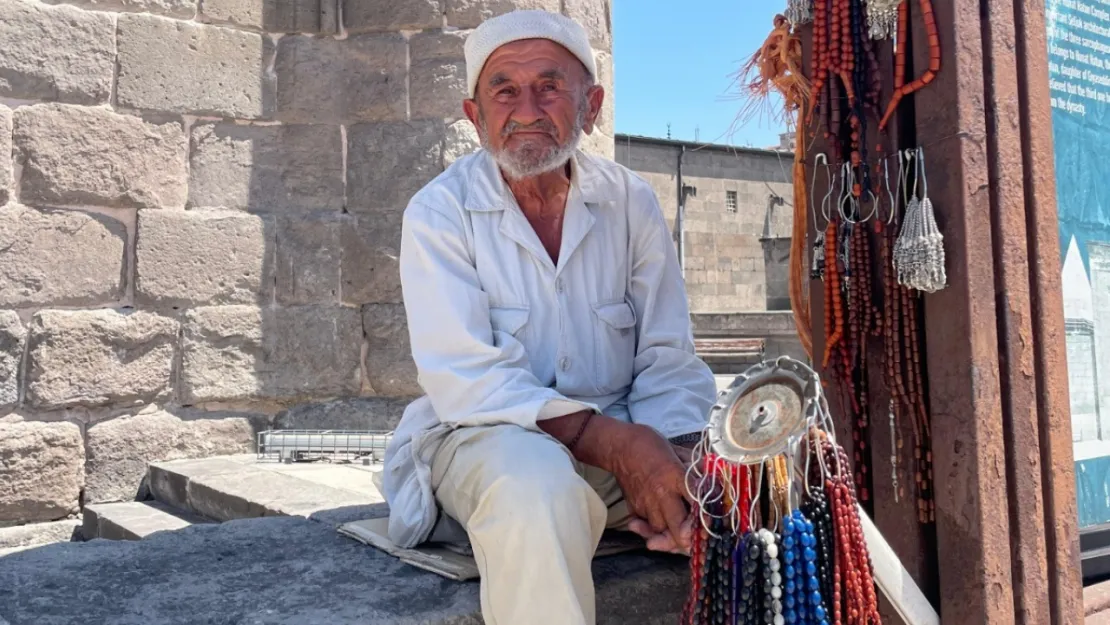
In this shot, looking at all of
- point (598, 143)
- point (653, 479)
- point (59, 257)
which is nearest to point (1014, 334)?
point (653, 479)

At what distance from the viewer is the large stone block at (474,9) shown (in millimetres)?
4602

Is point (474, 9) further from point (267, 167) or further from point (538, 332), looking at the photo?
point (538, 332)

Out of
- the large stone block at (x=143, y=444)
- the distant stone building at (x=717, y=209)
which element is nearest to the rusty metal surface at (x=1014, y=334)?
the large stone block at (x=143, y=444)

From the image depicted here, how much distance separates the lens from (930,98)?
210 centimetres

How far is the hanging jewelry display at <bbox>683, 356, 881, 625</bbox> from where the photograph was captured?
1.72 m

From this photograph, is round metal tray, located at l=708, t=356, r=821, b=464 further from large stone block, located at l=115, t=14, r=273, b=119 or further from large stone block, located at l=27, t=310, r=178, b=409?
large stone block, located at l=115, t=14, r=273, b=119

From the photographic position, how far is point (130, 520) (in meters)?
3.68

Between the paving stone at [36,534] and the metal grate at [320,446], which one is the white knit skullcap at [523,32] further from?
the paving stone at [36,534]

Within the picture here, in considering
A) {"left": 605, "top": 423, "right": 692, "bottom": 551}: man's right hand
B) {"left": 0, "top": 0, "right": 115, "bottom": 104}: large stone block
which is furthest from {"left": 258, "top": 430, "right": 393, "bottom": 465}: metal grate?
{"left": 605, "top": 423, "right": 692, "bottom": 551}: man's right hand

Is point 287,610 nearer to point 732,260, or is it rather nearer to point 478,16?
point 478,16

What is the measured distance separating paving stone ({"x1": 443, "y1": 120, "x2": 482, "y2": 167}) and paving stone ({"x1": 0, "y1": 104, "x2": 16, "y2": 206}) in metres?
1.81

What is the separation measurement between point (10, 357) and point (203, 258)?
0.86 m

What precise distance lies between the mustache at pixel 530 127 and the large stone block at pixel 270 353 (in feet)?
7.53

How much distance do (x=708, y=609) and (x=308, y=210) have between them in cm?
335
